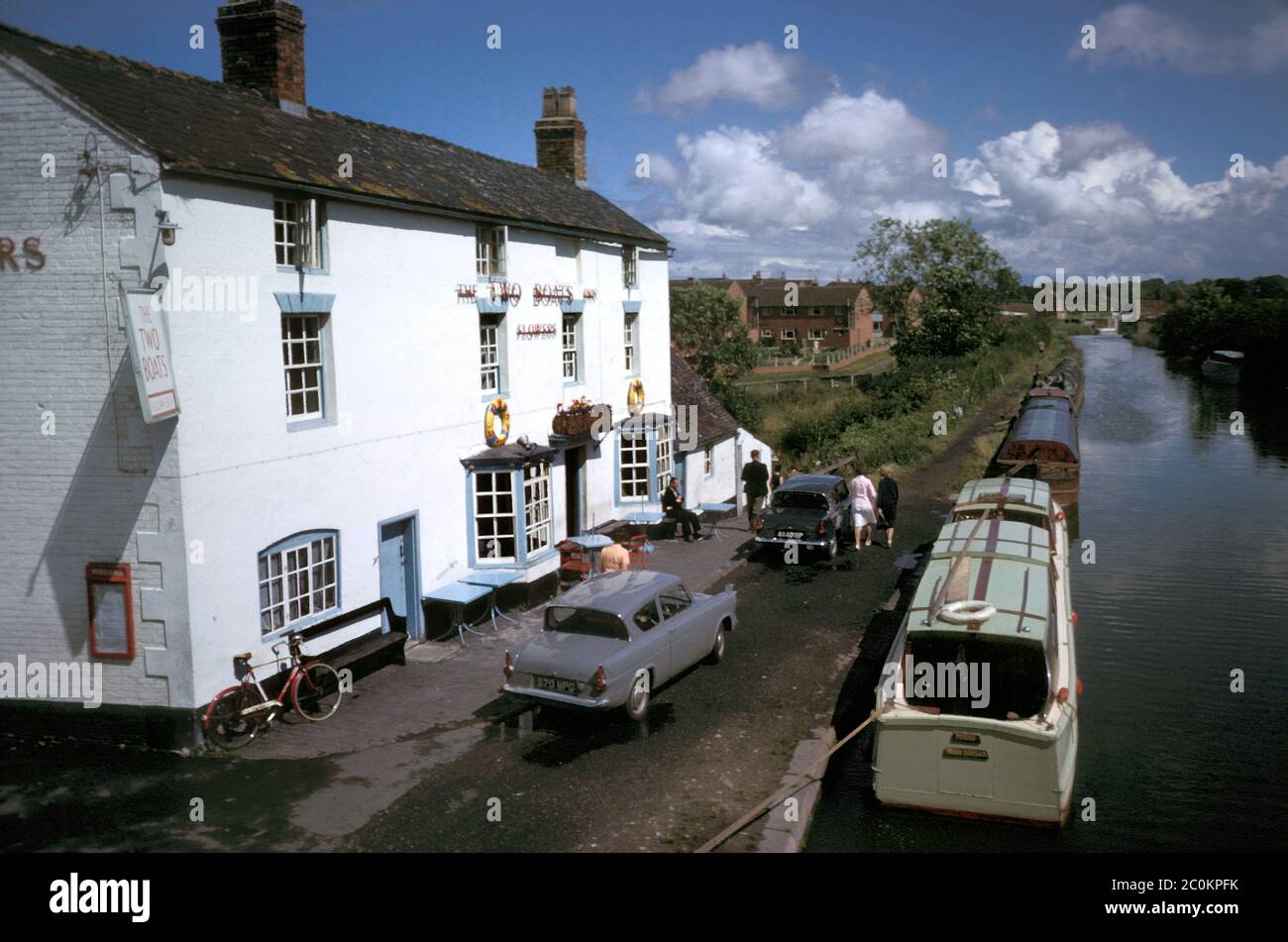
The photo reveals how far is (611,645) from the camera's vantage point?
12461mm

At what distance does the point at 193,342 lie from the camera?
11516mm

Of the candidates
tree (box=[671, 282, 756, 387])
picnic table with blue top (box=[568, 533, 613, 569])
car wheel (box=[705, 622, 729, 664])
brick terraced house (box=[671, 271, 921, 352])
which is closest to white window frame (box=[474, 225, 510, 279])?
picnic table with blue top (box=[568, 533, 613, 569])

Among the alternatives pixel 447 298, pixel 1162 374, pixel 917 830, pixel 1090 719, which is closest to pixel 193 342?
pixel 447 298

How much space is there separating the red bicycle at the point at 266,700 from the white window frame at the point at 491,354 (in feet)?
21.8

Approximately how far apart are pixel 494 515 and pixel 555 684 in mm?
6170

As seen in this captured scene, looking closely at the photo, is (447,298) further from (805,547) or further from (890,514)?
(890,514)

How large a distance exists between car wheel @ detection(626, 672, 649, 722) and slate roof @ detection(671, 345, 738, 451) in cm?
1489

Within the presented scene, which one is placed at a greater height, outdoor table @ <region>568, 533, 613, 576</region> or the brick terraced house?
the brick terraced house

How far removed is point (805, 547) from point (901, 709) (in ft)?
34.8

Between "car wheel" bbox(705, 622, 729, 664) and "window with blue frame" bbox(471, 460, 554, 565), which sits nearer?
"car wheel" bbox(705, 622, 729, 664)

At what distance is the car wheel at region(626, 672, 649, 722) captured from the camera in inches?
494

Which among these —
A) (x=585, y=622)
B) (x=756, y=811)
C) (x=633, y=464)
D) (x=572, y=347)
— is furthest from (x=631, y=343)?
(x=756, y=811)

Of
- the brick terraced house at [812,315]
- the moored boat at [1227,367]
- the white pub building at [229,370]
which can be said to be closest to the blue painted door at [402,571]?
the white pub building at [229,370]

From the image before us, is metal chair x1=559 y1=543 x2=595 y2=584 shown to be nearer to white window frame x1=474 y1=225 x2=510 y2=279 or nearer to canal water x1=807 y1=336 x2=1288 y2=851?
white window frame x1=474 y1=225 x2=510 y2=279
